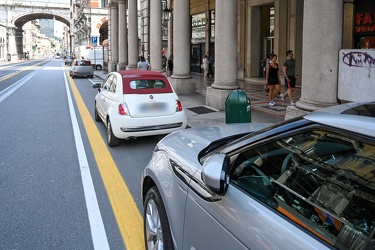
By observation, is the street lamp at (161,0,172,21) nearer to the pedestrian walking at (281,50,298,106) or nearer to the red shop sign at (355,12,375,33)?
the red shop sign at (355,12,375,33)

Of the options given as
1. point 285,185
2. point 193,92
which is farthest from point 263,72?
point 285,185

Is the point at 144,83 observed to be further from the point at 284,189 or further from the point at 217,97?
the point at 284,189

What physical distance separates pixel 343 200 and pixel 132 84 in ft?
21.1

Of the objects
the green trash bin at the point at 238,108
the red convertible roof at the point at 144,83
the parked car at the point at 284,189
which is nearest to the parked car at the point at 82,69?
the red convertible roof at the point at 144,83

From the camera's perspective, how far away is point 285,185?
2260mm

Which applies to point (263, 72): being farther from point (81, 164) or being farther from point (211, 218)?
point (211, 218)

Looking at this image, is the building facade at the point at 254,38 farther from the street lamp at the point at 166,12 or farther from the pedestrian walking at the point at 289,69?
the pedestrian walking at the point at 289,69

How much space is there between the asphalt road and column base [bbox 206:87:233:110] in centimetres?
401

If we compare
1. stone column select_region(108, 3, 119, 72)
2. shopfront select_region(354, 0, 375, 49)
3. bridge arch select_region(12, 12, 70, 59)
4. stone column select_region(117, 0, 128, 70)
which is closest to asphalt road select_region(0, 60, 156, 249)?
shopfront select_region(354, 0, 375, 49)

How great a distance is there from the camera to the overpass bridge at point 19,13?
9450 centimetres

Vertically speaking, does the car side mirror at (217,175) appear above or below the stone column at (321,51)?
below

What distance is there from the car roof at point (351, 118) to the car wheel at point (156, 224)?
4.72 feet

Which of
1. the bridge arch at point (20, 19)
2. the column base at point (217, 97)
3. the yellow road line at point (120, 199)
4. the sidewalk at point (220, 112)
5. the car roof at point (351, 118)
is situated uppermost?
the bridge arch at point (20, 19)

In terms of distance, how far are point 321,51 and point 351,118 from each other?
584 cm
